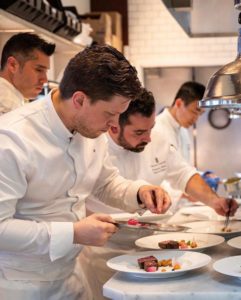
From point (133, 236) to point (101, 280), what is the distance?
8.7 inches

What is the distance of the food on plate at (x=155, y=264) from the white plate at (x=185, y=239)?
0.18 metres

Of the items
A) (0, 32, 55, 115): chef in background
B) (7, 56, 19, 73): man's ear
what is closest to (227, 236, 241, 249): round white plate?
(0, 32, 55, 115): chef in background

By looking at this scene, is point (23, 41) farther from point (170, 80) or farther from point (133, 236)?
point (170, 80)

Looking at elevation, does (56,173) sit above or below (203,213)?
above

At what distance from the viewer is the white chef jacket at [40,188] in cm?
165

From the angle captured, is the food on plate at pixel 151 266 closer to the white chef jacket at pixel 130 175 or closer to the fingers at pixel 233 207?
the white chef jacket at pixel 130 175

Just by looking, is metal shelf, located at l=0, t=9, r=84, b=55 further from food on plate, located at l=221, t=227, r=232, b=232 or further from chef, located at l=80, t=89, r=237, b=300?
food on plate, located at l=221, t=227, r=232, b=232

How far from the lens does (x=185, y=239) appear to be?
201 cm

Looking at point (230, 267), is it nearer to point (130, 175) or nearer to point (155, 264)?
point (155, 264)

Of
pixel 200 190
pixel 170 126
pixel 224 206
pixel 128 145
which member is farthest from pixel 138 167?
pixel 170 126

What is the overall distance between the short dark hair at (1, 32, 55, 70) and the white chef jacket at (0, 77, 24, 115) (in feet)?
0.66

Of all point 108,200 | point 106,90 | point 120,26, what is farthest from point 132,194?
point 120,26

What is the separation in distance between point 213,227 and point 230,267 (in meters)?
0.68

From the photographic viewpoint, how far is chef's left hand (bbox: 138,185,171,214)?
1.99m
